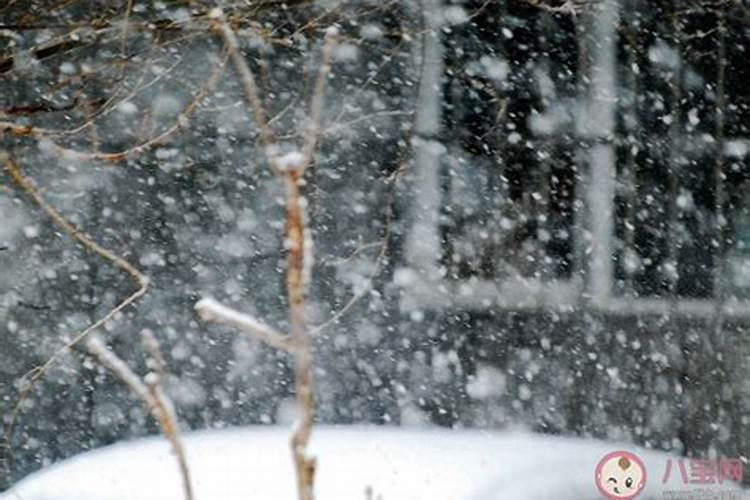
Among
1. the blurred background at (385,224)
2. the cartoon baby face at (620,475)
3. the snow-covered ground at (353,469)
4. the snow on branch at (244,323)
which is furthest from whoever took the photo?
the blurred background at (385,224)

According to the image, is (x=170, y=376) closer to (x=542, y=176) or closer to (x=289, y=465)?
(x=542, y=176)

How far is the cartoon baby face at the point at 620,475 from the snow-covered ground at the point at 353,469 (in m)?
0.04

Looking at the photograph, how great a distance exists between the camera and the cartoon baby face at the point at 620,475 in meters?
4.35

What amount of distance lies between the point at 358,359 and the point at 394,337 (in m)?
0.26

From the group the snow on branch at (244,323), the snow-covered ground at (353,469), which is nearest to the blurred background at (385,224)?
the snow-covered ground at (353,469)

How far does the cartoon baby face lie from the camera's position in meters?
4.35

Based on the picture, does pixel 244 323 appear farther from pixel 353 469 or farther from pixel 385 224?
pixel 385 224

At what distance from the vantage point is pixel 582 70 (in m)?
8.27

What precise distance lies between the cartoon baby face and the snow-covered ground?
4 centimetres

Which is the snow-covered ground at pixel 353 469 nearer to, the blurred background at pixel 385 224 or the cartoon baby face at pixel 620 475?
the cartoon baby face at pixel 620 475

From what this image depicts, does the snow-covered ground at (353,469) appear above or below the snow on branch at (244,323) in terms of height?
below

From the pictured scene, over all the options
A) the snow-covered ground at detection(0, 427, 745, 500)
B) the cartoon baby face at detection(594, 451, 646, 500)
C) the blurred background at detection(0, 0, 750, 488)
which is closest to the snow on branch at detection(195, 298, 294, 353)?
the snow-covered ground at detection(0, 427, 745, 500)

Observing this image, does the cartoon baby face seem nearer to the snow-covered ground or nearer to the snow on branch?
the snow-covered ground

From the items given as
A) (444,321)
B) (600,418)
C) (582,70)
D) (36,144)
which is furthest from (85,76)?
(600,418)
